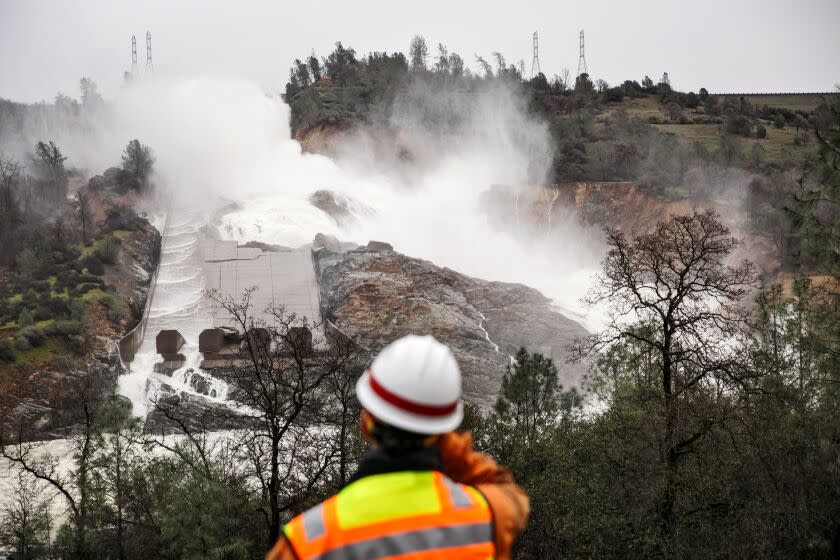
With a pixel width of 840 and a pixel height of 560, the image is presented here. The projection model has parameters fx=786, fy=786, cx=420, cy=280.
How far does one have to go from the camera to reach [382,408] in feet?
7.83

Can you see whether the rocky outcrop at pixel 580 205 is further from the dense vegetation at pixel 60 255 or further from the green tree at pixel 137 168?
the dense vegetation at pixel 60 255

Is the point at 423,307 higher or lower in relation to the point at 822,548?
lower

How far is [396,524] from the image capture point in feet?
7.28

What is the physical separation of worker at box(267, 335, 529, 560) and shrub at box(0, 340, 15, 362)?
40.6 metres

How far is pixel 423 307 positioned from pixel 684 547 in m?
32.5

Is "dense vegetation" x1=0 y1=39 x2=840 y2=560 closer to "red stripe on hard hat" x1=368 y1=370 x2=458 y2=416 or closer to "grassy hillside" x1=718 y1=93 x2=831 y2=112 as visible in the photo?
"red stripe on hard hat" x1=368 y1=370 x2=458 y2=416

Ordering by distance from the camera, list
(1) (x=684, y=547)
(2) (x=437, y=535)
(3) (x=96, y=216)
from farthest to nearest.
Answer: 1. (3) (x=96, y=216)
2. (1) (x=684, y=547)
3. (2) (x=437, y=535)

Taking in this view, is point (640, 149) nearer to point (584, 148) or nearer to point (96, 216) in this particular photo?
point (584, 148)

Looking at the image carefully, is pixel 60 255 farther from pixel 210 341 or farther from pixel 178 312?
pixel 210 341

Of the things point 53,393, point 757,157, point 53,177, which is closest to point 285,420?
point 53,393

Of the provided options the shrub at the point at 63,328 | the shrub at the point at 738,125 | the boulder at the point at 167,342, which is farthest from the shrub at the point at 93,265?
the shrub at the point at 738,125

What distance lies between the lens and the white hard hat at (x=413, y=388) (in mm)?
2381

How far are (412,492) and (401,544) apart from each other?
6.0 inches

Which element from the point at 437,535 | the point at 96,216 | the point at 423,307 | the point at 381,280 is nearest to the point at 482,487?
the point at 437,535
